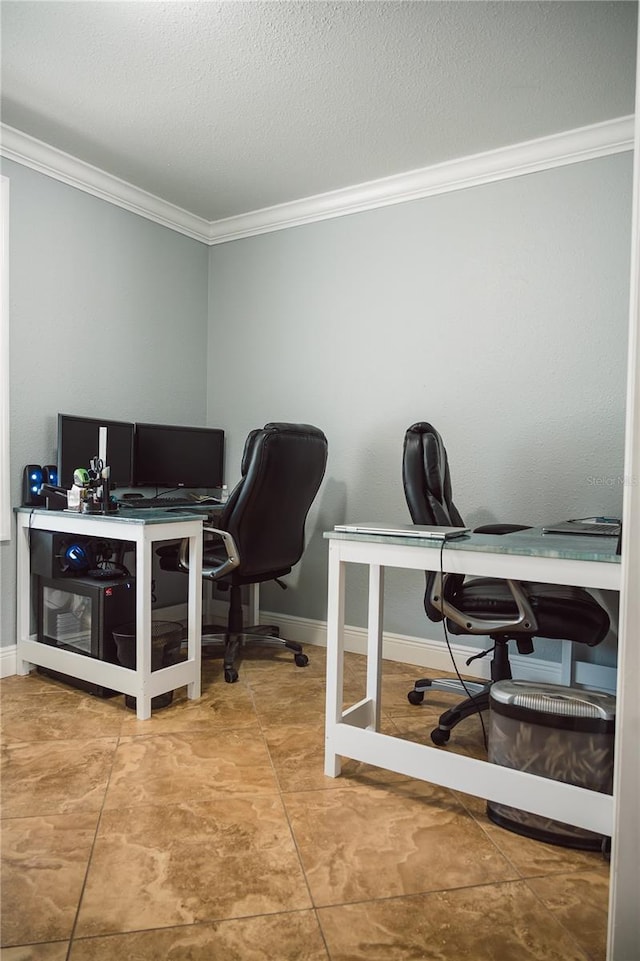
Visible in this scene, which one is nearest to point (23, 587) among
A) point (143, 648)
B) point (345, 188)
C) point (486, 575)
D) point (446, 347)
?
point (143, 648)

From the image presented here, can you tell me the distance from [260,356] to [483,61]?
200cm

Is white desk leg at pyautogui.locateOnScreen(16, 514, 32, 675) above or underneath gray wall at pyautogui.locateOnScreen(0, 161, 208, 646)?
underneath

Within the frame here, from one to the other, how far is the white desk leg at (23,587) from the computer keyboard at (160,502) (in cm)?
47

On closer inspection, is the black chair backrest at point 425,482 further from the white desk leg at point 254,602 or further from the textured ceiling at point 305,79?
the white desk leg at point 254,602

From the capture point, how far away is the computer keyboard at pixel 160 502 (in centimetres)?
318

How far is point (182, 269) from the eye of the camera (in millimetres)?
3922

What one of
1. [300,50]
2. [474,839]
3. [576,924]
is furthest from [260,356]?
[576,924]

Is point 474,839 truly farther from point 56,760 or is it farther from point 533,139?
point 533,139

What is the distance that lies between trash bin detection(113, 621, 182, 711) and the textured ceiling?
7.46 ft

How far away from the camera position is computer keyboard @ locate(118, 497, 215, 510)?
10.4ft

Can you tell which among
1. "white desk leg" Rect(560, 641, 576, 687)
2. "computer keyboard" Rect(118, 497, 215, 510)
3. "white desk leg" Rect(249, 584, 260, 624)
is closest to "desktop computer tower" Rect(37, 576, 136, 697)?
"computer keyboard" Rect(118, 497, 215, 510)

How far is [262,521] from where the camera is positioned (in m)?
2.95

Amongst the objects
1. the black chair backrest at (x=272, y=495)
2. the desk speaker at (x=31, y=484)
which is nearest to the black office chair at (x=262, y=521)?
the black chair backrest at (x=272, y=495)

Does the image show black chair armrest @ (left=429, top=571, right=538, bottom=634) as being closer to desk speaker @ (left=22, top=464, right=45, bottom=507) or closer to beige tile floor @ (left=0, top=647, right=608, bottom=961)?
beige tile floor @ (left=0, top=647, right=608, bottom=961)
